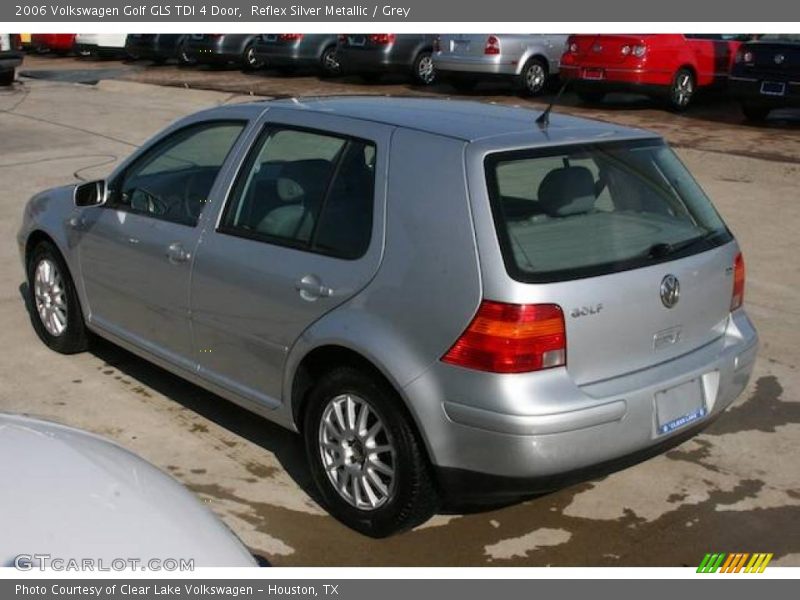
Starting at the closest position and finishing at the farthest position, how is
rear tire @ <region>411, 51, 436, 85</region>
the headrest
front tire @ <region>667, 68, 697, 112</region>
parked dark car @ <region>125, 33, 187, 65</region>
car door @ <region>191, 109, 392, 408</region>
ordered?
the headrest → car door @ <region>191, 109, 392, 408</region> → front tire @ <region>667, 68, 697, 112</region> → rear tire @ <region>411, 51, 436, 85</region> → parked dark car @ <region>125, 33, 187, 65</region>

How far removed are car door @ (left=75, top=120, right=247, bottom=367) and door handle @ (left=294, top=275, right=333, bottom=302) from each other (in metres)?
0.78

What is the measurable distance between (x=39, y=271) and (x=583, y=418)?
11.9ft

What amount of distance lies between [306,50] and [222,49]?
337cm

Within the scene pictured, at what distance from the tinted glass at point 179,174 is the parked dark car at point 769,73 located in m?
11.0

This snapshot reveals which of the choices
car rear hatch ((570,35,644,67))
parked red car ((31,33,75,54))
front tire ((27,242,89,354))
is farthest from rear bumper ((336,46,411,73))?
front tire ((27,242,89,354))

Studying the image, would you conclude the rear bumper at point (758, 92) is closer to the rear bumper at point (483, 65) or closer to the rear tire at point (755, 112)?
the rear tire at point (755, 112)

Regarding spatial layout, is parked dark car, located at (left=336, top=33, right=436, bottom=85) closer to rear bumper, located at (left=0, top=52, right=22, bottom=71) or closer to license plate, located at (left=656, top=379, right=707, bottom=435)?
rear bumper, located at (left=0, top=52, right=22, bottom=71)

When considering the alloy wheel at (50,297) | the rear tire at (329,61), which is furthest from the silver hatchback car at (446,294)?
the rear tire at (329,61)

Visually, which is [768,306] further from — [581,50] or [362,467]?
[581,50]

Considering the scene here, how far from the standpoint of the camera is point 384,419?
3.83m

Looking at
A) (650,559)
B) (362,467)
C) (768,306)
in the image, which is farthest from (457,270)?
(768,306)

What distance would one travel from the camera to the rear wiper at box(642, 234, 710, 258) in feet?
12.8

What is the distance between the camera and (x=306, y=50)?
21.6 m

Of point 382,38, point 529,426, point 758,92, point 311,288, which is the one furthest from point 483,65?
point 529,426
